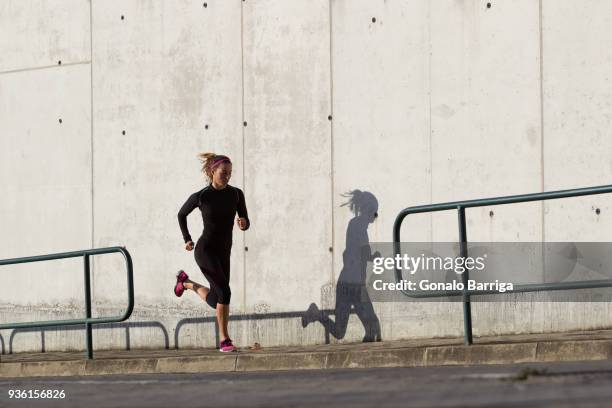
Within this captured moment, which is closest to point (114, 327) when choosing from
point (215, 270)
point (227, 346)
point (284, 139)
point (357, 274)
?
point (215, 270)

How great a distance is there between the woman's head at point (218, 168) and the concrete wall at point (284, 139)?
72cm

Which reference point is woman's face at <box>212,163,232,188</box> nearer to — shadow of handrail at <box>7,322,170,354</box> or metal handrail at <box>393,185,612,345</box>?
metal handrail at <box>393,185,612,345</box>

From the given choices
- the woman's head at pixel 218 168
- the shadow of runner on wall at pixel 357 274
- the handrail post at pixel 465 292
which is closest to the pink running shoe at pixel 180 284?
the woman's head at pixel 218 168

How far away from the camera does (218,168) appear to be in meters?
12.4

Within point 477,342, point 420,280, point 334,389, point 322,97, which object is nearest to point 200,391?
point 334,389

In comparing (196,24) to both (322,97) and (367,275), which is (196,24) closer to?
(322,97)

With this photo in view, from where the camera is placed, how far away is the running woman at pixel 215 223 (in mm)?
12445

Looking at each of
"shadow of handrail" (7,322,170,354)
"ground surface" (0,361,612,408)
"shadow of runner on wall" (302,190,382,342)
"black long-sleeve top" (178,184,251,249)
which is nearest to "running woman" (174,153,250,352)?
"black long-sleeve top" (178,184,251,249)

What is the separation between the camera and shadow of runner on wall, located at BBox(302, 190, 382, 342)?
12547 millimetres

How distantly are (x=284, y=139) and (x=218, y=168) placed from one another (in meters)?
0.90

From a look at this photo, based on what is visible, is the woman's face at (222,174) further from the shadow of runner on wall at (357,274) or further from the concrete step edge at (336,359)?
the concrete step edge at (336,359)

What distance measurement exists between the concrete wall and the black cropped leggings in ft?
1.99

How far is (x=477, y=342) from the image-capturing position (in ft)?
35.6

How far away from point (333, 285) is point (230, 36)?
257cm
